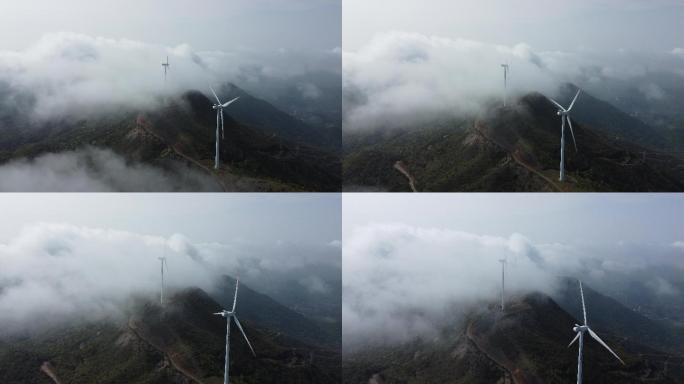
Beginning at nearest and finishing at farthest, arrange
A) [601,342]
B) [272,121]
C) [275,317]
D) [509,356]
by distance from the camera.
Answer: [601,342] < [509,356] < [275,317] < [272,121]

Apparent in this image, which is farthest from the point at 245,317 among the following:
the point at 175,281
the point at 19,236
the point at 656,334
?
the point at 656,334

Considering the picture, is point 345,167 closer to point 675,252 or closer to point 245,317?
point 245,317

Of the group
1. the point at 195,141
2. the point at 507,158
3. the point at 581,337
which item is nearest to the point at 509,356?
the point at 581,337

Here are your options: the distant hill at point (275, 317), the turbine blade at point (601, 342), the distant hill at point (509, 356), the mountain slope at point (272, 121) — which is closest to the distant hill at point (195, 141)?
the mountain slope at point (272, 121)

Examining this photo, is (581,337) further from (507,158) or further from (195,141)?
(195,141)

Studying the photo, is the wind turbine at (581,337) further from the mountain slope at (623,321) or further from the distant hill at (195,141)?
the distant hill at (195,141)

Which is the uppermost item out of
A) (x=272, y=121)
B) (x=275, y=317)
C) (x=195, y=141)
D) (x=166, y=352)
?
(x=272, y=121)

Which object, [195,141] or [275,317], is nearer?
[195,141]
